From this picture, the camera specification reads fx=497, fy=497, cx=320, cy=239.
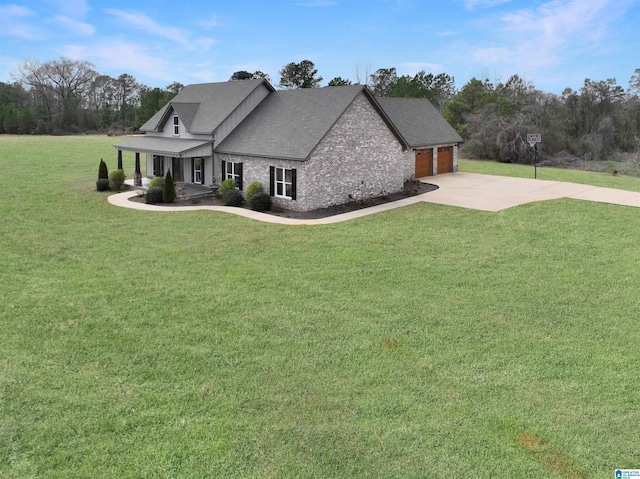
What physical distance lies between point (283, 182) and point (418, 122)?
15171 millimetres

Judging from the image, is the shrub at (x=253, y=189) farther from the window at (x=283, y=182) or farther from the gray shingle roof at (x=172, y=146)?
the gray shingle roof at (x=172, y=146)

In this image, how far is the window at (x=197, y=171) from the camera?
88.9 ft

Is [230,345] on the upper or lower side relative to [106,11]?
lower

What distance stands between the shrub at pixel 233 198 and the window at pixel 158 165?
25.2ft

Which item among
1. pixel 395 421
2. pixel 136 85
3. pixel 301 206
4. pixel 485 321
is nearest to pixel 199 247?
pixel 301 206

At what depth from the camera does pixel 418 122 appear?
34.2 metres

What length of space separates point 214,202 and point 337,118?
7.21 m

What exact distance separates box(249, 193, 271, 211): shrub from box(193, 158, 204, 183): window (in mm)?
6115

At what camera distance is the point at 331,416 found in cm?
718

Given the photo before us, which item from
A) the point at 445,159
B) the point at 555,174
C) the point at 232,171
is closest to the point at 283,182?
the point at 232,171

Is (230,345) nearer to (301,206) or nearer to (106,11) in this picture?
(301,206)

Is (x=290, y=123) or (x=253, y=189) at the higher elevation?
(x=290, y=123)

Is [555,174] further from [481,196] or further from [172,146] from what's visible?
[172,146]

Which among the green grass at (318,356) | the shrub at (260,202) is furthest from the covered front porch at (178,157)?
the green grass at (318,356)
